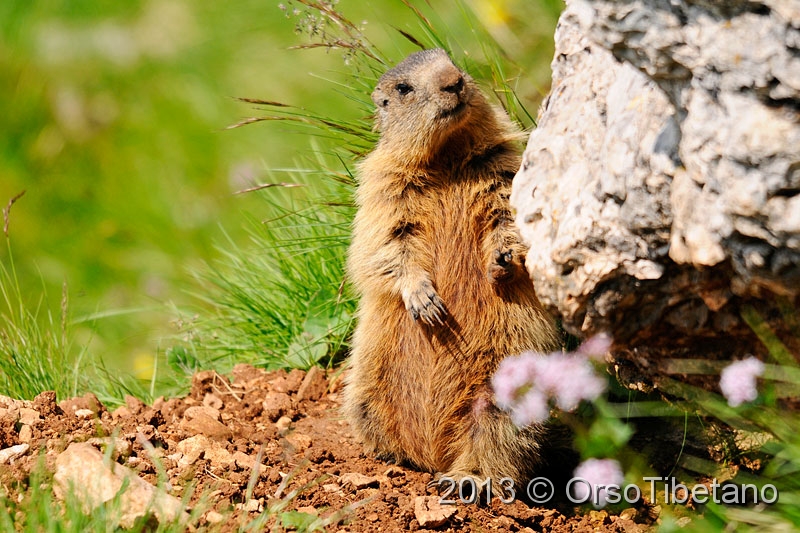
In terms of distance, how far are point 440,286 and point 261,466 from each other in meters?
1.09

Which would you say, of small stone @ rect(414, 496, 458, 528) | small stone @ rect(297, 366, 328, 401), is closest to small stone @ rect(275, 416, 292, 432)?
small stone @ rect(297, 366, 328, 401)

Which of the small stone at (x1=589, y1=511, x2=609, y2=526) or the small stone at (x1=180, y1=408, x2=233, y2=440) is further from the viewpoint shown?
the small stone at (x1=180, y1=408, x2=233, y2=440)

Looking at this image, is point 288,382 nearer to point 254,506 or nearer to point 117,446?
point 117,446

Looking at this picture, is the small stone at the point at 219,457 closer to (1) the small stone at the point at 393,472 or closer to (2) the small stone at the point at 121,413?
(2) the small stone at the point at 121,413

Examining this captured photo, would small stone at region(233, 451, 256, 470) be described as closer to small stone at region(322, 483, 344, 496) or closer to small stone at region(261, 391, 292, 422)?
small stone at region(322, 483, 344, 496)

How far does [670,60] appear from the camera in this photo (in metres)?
2.64

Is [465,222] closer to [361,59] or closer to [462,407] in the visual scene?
[462,407]

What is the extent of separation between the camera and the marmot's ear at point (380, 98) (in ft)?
15.3

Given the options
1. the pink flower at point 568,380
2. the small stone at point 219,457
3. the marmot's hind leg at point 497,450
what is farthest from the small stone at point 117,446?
the pink flower at point 568,380

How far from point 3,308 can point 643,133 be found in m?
6.52

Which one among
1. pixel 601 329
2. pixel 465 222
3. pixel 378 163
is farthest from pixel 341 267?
pixel 601 329

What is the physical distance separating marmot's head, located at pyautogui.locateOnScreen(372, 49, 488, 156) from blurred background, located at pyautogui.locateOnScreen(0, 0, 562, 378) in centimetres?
277

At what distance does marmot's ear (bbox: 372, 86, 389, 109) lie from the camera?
15.3 feet

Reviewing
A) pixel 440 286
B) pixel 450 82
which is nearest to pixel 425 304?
pixel 440 286
